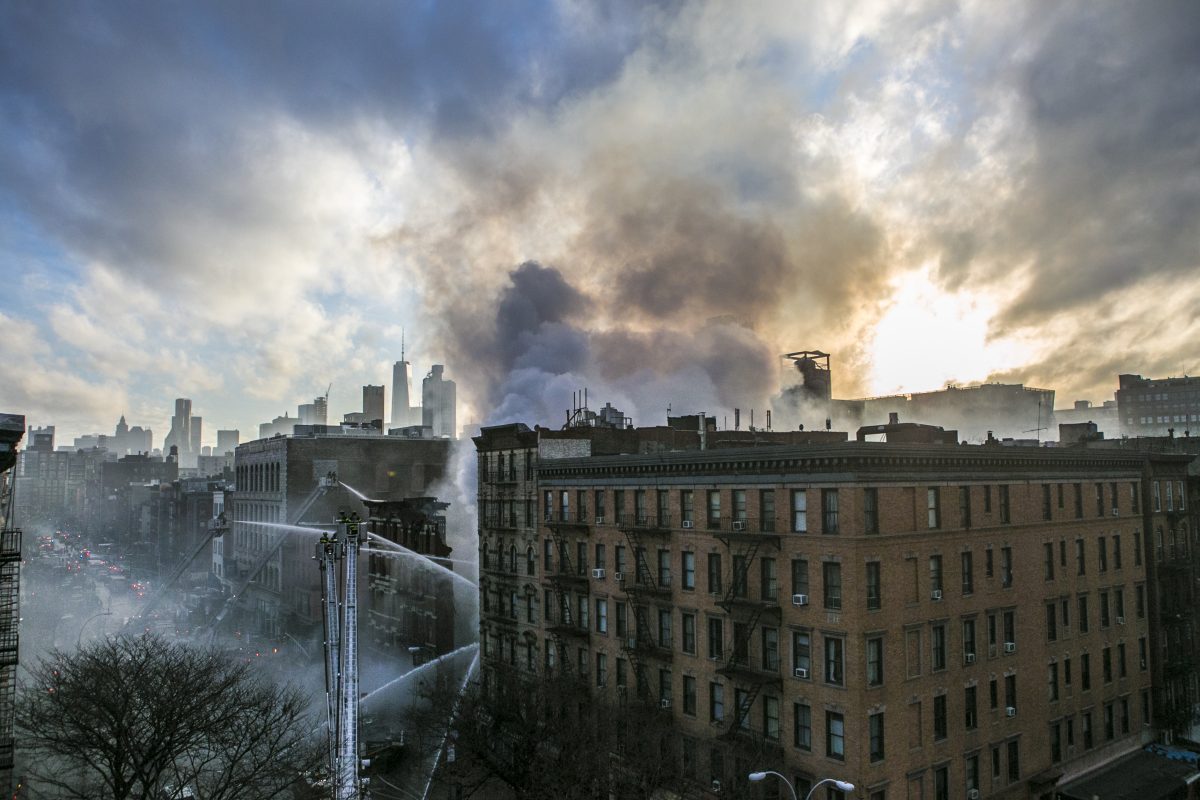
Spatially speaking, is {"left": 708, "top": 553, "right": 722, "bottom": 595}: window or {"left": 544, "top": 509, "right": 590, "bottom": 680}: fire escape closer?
{"left": 708, "top": 553, "right": 722, "bottom": 595}: window

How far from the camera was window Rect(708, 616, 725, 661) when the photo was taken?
33.2 meters

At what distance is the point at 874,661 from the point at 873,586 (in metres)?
2.62

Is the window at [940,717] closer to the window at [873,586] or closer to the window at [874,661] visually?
the window at [874,661]

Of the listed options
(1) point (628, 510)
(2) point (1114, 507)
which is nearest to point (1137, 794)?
(2) point (1114, 507)

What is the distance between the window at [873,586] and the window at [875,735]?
377 cm

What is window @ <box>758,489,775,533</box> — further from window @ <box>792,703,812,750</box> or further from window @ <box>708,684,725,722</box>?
window @ <box>708,684,725,722</box>

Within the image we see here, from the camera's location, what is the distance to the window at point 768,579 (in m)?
30.9

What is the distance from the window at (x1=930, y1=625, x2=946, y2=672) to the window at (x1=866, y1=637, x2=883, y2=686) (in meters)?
3.17

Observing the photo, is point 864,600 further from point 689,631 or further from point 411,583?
point 411,583

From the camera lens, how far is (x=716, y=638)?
33.5 meters

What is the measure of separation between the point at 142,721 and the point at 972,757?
3195 centimetres

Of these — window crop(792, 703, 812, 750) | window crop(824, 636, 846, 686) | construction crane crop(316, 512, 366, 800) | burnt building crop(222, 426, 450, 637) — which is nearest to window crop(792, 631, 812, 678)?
window crop(824, 636, 846, 686)

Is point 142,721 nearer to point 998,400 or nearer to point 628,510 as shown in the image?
point 628,510

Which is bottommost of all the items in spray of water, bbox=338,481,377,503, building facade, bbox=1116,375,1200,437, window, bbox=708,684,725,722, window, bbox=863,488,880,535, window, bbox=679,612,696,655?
window, bbox=708,684,725,722
